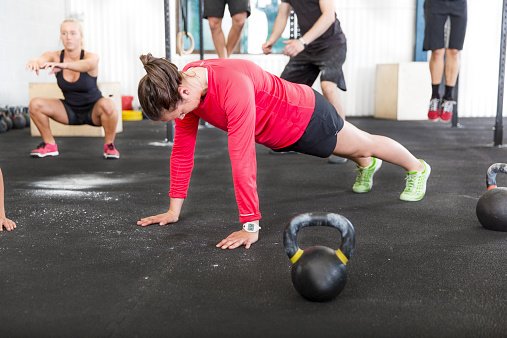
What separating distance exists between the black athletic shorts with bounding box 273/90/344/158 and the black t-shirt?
1.33m

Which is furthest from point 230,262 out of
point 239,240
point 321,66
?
point 321,66

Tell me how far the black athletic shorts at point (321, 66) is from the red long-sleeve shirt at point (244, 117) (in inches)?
50.7

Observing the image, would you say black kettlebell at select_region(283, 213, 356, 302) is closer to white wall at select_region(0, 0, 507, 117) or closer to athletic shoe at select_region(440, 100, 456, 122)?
athletic shoe at select_region(440, 100, 456, 122)

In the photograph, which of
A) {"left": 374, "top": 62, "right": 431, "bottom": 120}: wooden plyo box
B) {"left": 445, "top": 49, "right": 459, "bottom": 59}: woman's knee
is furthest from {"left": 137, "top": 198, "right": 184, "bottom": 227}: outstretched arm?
{"left": 374, "top": 62, "right": 431, "bottom": 120}: wooden plyo box

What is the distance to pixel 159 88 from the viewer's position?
4.88 ft

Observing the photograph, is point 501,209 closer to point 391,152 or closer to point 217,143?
A: point 391,152

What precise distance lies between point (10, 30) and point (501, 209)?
6371mm

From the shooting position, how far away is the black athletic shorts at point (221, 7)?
3996 millimetres

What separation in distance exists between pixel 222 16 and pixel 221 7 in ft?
0.21

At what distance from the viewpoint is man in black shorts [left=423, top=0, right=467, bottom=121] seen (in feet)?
12.0

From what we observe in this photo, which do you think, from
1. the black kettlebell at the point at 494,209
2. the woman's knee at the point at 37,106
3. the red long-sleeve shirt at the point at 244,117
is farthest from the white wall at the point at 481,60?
the red long-sleeve shirt at the point at 244,117

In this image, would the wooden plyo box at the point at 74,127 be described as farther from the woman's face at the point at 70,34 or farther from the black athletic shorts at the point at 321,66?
the black athletic shorts at the point at 321,66

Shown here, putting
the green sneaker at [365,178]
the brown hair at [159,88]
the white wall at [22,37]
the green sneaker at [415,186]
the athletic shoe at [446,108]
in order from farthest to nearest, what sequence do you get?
the white wall at [22,37]
the athletic shoe at [446,108]
the green sneaker at [365,178]
the green sneaker at [415,186]
the brown hair at [159,88]

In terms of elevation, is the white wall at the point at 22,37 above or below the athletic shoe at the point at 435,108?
above
